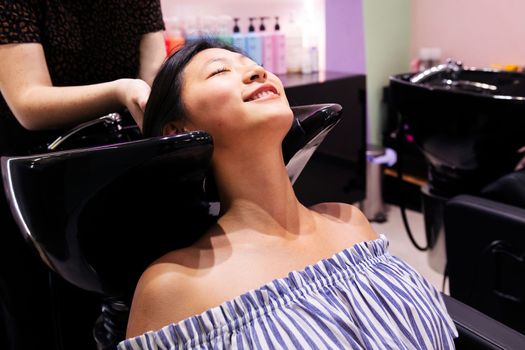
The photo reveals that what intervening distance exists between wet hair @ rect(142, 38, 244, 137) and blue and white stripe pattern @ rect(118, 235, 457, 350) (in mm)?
321

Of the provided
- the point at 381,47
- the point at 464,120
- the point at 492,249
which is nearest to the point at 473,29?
the point at 381,47

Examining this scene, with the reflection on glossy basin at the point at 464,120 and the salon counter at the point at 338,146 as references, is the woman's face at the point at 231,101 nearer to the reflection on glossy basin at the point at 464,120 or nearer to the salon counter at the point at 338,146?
the reflection on glossy basin at the point at 464,120

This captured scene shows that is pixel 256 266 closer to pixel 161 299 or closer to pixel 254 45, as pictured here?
pixel 161 299

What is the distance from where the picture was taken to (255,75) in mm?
873

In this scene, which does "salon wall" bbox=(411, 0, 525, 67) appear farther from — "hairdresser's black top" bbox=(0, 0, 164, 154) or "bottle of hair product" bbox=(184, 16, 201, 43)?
"hairdresser's black top" bbox=(0, 0, 164, 154)

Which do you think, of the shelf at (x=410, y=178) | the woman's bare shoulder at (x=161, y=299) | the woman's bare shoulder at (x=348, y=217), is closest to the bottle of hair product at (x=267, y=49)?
the shelf at (x=410, y=178)

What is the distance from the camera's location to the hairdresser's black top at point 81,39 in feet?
3.30

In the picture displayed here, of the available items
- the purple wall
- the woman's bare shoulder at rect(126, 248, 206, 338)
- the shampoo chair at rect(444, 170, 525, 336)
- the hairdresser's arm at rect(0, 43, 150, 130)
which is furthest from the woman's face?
the purple wall

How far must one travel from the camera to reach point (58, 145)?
902mm

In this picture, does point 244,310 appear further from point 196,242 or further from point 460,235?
point 460,235

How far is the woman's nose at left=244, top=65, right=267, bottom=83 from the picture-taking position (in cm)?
86

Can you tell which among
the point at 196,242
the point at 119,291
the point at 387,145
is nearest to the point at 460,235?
the point at 196,242

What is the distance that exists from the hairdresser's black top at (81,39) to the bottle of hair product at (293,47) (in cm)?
135

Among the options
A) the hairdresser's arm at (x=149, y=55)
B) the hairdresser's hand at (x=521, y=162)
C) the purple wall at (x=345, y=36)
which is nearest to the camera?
the hairdresser's arm at (x=149, y=55)
